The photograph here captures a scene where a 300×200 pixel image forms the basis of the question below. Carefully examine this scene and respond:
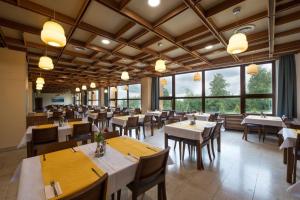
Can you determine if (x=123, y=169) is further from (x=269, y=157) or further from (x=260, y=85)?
(x=260, y=85)

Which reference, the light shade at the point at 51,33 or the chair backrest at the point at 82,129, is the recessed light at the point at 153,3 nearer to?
the light shade at the point at 51,33

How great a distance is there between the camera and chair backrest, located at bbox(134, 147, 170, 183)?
1325 mm

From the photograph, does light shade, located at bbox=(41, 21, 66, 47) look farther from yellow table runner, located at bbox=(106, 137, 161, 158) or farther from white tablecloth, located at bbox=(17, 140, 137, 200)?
yellow table runner, located at bbox=(106, 137, 161, 158)

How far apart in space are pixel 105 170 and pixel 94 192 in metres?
0.36

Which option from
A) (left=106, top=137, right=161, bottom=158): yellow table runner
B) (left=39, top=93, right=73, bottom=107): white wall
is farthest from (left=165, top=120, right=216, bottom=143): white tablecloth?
(left=39, top=93, right=73, bottom=107): white wall

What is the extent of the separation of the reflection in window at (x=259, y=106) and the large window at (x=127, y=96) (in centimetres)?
656

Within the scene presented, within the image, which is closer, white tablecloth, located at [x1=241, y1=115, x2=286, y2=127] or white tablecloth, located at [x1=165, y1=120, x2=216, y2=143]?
white tablecloth, located at [x1=165, y1=120, x2=216, y2=143]

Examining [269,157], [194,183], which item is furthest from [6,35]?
[269,157]

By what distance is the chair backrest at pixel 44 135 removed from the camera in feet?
8.80

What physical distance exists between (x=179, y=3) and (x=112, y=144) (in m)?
2.47

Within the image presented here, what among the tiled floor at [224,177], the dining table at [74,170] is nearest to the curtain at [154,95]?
the tiled floor at [224,177]

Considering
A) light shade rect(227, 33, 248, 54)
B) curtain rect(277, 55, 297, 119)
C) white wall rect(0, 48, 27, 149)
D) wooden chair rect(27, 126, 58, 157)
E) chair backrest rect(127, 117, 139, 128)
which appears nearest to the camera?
light shade rect(227, 33, 248, 54)

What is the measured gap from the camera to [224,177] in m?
2.51

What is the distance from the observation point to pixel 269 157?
3.34 metres
